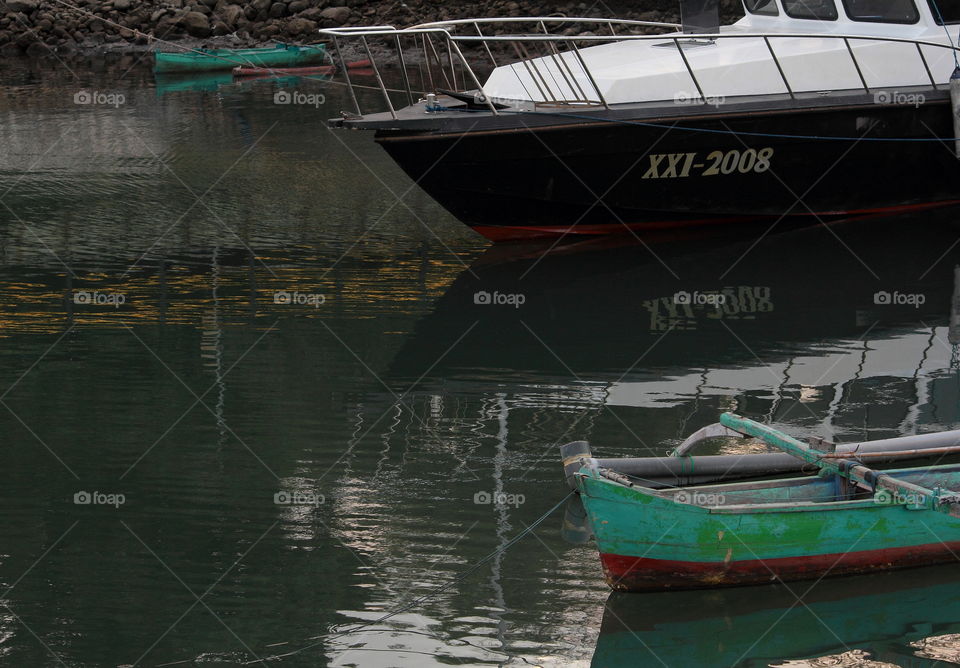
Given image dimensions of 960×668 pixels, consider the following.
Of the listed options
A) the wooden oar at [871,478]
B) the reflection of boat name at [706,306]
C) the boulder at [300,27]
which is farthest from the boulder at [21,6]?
the wooden oar at [871,478]

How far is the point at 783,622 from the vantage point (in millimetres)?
6770

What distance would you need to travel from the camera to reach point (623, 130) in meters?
12.9

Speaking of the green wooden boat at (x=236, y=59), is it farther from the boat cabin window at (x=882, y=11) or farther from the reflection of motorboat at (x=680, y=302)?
the reflection of motorboat at (x=680, y=302)

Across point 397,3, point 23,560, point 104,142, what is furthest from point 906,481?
point 397,3

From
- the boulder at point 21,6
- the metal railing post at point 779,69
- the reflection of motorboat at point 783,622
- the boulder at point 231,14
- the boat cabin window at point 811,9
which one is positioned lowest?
the reflection of motorboat at point 783,622

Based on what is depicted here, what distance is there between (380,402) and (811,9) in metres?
7.04

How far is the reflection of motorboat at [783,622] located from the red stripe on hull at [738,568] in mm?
65

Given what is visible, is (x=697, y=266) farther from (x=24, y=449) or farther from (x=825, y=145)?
(x=24, y=449)

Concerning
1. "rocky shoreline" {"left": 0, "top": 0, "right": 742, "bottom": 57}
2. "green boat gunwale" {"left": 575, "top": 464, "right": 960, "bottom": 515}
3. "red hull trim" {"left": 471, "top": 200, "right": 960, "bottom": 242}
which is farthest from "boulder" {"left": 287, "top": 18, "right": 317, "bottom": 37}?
"green boat gunwale" {"left": 575, "top": 464, "right": 960, "bottom": 515}

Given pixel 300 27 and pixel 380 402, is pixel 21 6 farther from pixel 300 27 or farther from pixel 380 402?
pixel 380 402

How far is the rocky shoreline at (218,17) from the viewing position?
115ft

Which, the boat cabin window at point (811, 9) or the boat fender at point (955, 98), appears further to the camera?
the boat cabin window at point (811, 9)

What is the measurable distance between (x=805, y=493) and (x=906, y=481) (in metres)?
0.54

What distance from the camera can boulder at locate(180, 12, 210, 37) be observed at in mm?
36438
